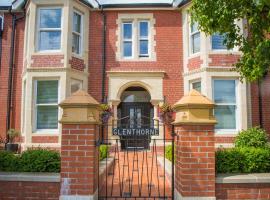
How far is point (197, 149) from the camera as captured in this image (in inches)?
204

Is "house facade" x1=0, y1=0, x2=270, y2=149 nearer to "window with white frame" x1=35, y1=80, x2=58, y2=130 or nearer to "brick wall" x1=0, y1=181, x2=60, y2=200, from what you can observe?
"window with white frame" x1=35, y1=80, x2=58, y2=130

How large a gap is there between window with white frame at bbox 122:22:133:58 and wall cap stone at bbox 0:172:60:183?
9.66m

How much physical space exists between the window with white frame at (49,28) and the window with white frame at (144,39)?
3.70 m

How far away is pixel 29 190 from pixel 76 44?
949cm

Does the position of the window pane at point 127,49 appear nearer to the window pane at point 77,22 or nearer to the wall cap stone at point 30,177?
the window pane at point 77,22

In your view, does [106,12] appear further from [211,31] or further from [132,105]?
[211,31]

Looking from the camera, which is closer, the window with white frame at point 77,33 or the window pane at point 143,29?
the window with white frame at point 77,33

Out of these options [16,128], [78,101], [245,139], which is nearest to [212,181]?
[78,101]

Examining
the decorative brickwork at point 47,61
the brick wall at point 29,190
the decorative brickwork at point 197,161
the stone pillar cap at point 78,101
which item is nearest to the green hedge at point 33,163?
the brick wall at point 29,190

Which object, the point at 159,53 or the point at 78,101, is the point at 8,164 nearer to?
the point at 78,101

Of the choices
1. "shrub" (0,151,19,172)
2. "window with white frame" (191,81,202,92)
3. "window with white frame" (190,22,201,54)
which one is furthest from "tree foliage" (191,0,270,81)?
Answer: "window with white frame" (190,22,201,54)

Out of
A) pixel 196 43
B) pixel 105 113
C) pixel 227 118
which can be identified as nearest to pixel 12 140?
pixel 105 113

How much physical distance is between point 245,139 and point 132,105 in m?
5.48

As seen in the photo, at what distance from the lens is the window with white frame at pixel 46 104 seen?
1293 centimetres
